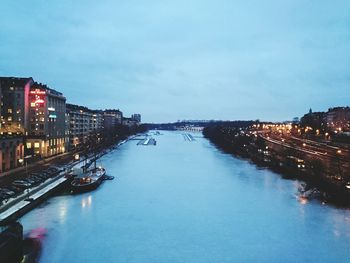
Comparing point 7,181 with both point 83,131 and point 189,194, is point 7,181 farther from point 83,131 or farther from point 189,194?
point 83,131

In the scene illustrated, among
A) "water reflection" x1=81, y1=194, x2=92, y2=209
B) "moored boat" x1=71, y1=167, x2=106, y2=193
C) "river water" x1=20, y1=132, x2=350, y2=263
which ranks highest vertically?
"moored boat" x1=71, y1=167, x2=106, y2=193

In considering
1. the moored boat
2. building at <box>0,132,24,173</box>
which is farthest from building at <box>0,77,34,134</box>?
the moored boat

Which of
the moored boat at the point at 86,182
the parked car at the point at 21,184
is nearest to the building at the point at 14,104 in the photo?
the moored boat at the point at 86,182

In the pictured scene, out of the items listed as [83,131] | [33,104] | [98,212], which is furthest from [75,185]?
[83,131]

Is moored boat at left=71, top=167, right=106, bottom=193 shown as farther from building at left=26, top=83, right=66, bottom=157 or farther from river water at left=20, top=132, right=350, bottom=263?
building at left=26, top=83, right=66, bottom=157

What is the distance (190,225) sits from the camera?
523 inches

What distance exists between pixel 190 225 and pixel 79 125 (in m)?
41.3

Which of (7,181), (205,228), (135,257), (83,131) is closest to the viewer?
(135,257)

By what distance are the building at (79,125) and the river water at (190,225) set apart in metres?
24.4

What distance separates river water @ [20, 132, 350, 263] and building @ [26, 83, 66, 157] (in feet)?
34.0

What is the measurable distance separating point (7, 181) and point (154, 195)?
21.8 ft

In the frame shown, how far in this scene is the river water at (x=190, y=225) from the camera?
10.8m

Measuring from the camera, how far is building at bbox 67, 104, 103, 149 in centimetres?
4441

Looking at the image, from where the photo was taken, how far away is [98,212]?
585 inches
